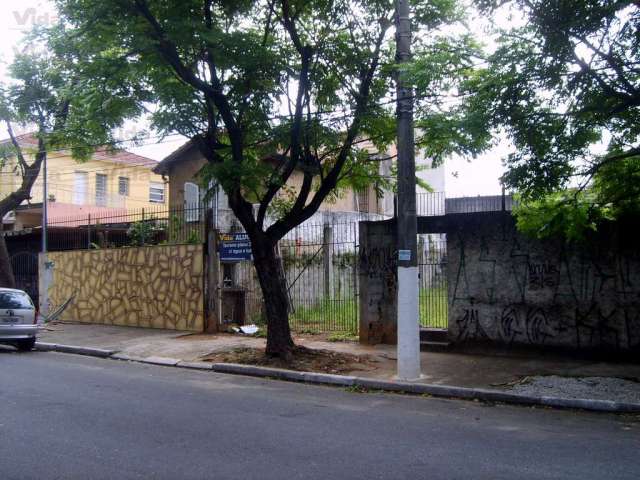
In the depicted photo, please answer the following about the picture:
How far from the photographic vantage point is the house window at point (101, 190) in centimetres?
3394

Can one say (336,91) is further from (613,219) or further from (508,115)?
(613,219)

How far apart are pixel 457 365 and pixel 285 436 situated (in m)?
5.43

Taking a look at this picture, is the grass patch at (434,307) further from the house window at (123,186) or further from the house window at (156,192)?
the house window at (156,192)

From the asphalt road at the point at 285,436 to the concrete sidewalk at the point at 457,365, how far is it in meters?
0.90

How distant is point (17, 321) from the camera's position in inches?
573

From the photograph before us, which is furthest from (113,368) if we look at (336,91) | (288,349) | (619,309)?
(619,309)

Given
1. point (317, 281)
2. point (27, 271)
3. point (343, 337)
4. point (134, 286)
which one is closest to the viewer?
point (343, 337)

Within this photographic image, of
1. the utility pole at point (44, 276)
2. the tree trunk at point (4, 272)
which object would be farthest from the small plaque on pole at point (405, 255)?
the tree trunk at point (4, 272)

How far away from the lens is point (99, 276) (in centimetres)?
1981

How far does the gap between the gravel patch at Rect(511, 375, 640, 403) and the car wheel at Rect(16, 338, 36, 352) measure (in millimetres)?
11381

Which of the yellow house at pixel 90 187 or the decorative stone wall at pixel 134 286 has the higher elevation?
the yellow house at pixel 90 187

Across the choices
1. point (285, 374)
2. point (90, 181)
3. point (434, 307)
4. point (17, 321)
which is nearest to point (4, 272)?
point (17, 321)

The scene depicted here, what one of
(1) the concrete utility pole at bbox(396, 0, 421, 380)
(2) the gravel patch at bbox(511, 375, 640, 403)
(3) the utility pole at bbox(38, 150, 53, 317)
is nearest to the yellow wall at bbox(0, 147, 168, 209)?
(3) the utility pole at bbox(38, 150, 53, 317)

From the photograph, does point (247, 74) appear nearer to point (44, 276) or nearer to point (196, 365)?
point (196, 365)
